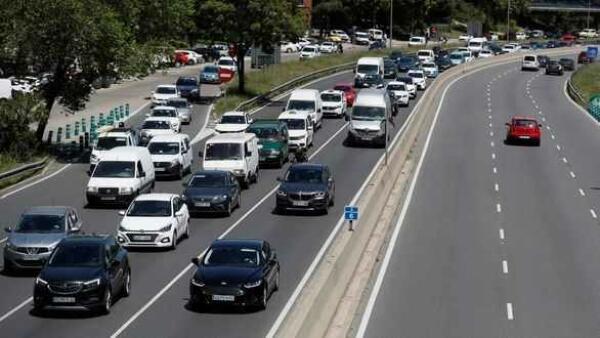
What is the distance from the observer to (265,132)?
50.9 metres

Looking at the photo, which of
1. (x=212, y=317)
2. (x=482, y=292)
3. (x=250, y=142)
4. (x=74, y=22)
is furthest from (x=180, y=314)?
(x=74, y=22)

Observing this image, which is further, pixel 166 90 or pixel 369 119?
pixel 166 90

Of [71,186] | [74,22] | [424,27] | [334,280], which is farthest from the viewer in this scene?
[424,27]

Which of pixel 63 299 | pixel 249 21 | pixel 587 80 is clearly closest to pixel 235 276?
pixel 63 299

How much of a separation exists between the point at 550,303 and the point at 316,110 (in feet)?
119

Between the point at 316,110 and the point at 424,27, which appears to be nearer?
the point at 316,110

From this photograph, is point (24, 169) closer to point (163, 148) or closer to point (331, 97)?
point (163, 148)

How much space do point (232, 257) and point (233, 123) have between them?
32.7 meters

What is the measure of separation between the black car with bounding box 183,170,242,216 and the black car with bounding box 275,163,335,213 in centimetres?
157

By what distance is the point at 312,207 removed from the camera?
39.0 m

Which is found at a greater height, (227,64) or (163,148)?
(163,148)

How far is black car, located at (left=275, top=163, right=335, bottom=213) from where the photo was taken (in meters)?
38.9

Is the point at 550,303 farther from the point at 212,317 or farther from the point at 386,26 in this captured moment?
Answer: the point at 386,26

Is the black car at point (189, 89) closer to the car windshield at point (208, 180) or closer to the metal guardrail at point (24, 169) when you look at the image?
the metal guardrail at point (24, 169)
